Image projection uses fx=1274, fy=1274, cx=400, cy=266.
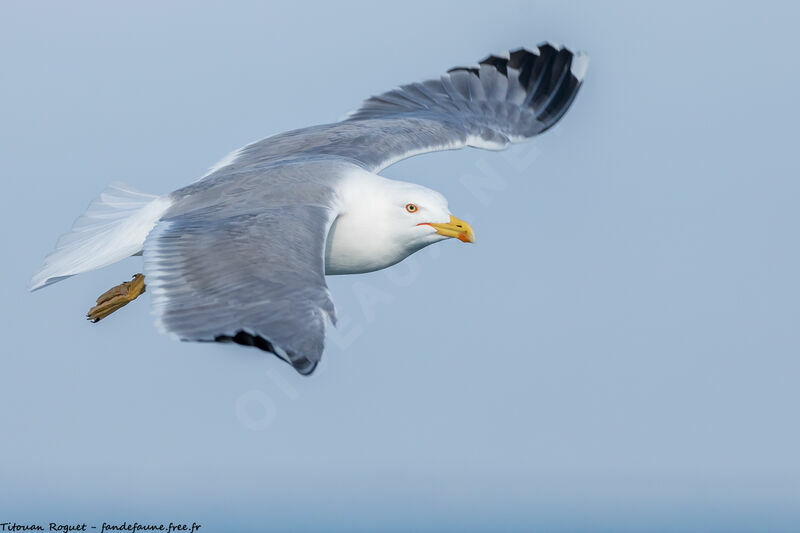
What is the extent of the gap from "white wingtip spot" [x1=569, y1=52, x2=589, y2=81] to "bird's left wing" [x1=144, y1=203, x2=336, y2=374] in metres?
4.18

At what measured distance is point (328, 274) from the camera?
9609 mm

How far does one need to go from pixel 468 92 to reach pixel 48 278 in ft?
15.5

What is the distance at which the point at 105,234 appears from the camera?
9641 millimetres

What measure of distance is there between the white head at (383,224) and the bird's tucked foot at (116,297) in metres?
1.64

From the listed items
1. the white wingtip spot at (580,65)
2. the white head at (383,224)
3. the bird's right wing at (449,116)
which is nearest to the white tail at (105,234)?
the bird's right wing at (449,116)

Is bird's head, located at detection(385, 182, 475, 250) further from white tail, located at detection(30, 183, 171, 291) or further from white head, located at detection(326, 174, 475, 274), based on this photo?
white tail, located at detection(30, 183, 171, 291)

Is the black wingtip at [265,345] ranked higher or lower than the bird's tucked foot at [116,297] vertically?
lower

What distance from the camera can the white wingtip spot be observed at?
12.0 m

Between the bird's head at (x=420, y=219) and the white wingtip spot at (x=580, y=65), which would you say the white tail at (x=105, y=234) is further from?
the white wingtip spot at (x=580, y=65)

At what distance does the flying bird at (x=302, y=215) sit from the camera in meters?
7.38

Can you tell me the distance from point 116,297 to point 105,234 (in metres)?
0.57

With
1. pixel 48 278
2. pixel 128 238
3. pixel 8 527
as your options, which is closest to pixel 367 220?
pixel 128 238

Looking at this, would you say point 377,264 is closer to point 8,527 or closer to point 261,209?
point 261,209

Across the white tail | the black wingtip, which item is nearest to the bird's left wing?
the black wingtip
